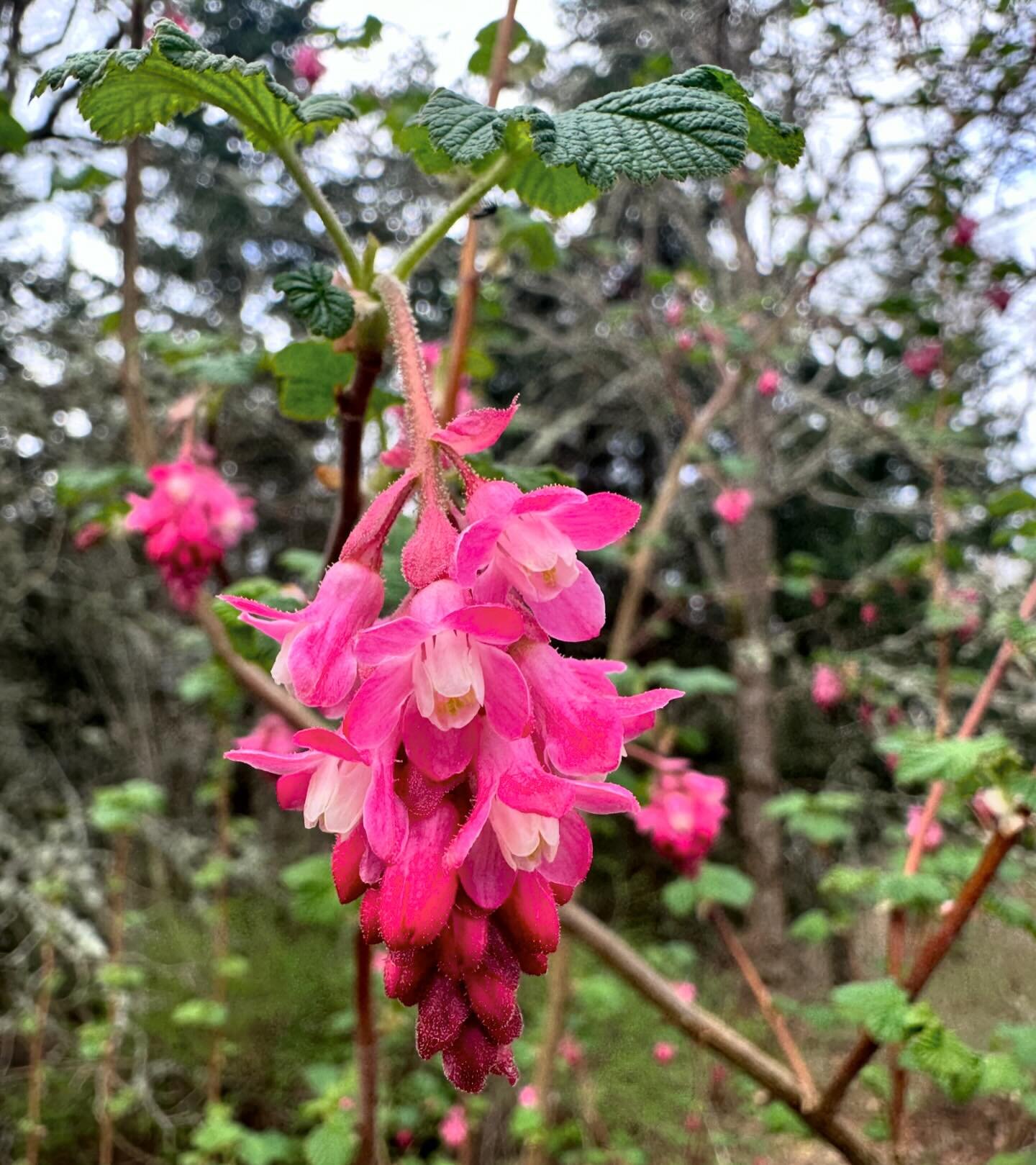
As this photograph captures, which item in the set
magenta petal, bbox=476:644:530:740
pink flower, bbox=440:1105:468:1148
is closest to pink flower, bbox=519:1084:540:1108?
pink flower, bbox=440:1105:468:1148

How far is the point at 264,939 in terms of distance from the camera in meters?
4.93

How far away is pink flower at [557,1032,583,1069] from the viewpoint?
373 centimetres

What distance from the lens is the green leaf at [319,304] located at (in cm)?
61

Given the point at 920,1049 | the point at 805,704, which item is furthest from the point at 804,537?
the point at 920,1049

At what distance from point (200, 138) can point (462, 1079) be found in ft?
27.9

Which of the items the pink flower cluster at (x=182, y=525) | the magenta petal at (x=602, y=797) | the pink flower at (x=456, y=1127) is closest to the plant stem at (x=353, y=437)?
the magenta petal at (x=602, y=797)

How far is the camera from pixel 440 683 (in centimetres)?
44

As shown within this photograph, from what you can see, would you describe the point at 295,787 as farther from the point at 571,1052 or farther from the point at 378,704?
the point at 571,1052

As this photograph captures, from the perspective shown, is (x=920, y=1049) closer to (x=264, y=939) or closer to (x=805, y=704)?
(x=264, y=939)

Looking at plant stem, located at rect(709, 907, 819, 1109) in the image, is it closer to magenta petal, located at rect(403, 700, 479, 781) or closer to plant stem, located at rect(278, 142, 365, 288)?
magenta petal, located at rect(403, 700, 479, 781)

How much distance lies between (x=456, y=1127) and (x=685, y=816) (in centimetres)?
212

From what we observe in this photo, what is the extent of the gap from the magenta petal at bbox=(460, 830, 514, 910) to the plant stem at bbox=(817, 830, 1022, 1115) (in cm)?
74

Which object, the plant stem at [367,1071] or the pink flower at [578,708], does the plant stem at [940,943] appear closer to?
the plant stem at [367,1071]

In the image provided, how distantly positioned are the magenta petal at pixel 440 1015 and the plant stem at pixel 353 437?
329 mm
